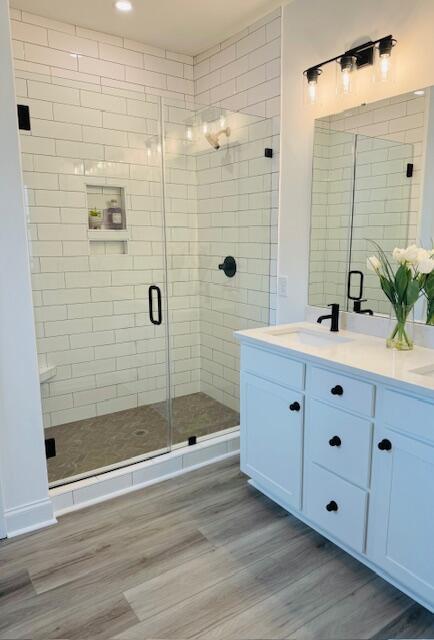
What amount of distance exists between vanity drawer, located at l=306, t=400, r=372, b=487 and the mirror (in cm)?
69

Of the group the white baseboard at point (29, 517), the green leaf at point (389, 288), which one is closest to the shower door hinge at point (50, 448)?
the white baseboard at point (29, 517)

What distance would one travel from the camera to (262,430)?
231 centimetres

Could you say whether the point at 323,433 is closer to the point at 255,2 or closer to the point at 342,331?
the point at 342,331

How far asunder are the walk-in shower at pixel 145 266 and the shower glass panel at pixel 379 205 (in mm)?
717

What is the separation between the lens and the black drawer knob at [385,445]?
164 centimetres

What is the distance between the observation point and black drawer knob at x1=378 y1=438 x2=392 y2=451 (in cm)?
164

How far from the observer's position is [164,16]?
276 centimetres

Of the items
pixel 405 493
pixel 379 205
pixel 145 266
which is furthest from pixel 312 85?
pixel 405 493

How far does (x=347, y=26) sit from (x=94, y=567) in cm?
298

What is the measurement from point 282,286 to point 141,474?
1501 mm

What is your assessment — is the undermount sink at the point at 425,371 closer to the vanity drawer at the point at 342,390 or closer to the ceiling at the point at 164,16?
the vanity drawer at the point at 342,390

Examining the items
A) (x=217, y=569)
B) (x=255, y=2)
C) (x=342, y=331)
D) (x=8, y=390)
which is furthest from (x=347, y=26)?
(x=217, y=569)

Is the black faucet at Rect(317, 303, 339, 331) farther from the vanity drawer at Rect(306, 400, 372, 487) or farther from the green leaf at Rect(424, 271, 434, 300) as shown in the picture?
the vanity drawer at Rect(306, 400, 372, 487)

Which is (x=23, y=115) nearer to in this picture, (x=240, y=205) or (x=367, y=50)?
(x=240, y=205)
